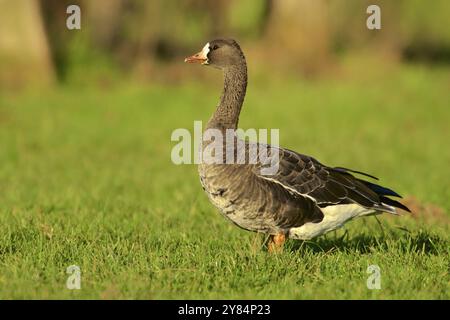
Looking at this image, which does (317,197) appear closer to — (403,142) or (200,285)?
(200,285)

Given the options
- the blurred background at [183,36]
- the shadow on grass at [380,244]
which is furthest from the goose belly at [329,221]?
the blurred background at [183,36]

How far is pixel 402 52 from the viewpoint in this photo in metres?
24.6

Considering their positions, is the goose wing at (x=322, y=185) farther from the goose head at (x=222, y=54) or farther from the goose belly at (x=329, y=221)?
the goose head at (x=222, y=54)

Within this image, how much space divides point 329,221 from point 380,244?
70 centimetres

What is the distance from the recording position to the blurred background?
1875cm

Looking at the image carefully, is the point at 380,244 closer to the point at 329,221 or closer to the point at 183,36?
the point at 329,221

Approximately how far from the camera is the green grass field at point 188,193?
19.7ft

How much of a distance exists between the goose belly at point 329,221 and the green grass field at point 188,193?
169mm

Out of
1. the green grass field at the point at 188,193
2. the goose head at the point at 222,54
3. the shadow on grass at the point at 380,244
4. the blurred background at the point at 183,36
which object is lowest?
the shadow on grass at the point at 380,244

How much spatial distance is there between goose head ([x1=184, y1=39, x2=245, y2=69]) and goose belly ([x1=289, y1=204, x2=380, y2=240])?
166 cm

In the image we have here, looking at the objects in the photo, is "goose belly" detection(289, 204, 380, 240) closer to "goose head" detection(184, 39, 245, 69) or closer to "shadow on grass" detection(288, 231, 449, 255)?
"shadow on grass" detection(288, 231, 449, 255)

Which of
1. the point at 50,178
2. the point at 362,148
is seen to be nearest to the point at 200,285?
the point at 50,178

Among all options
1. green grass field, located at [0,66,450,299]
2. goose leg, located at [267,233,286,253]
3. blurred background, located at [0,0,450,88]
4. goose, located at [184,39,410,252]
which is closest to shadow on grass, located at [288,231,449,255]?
green grass field, located at [0,66,450,299]
